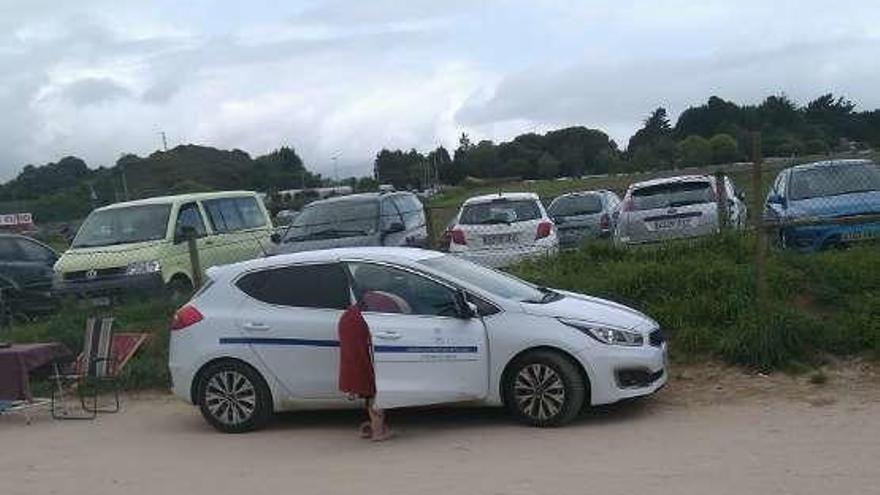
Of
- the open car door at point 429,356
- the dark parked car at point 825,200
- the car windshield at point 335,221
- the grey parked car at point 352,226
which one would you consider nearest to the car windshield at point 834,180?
the dark parked car at point 825,200

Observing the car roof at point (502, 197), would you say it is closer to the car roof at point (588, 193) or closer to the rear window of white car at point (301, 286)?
the car roof at point (588, 193)

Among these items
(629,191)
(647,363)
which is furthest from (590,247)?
(647,363)

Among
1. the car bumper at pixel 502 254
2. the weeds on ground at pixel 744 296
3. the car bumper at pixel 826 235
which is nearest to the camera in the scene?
the weeds on ground at pixel 744 296

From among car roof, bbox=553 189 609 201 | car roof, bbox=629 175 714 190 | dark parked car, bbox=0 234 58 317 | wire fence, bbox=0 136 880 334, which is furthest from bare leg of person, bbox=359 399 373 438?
car roof, bbox=553 189 609 201

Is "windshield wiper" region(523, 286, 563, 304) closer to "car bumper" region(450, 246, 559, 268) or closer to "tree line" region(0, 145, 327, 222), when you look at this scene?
"car bumper" region(450, 246, 559, 268)

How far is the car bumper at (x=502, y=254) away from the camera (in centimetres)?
1422

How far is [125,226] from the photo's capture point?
1559 centimetres

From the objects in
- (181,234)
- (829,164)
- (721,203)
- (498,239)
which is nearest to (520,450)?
(721,203)

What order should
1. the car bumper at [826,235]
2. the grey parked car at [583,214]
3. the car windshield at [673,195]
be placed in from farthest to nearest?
the grey parked car at [583,214] → the car windshield at [673,195] → the car bumper at [826,235]

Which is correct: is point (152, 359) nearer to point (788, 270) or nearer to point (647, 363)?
point (647, 363)

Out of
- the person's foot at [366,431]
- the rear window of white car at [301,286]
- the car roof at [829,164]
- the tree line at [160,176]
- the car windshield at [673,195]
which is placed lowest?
the person's foot at [366,431]

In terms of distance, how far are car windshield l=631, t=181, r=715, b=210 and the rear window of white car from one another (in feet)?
21.6

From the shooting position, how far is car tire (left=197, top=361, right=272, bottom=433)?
9180mm

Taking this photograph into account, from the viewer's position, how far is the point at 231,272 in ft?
31.3
